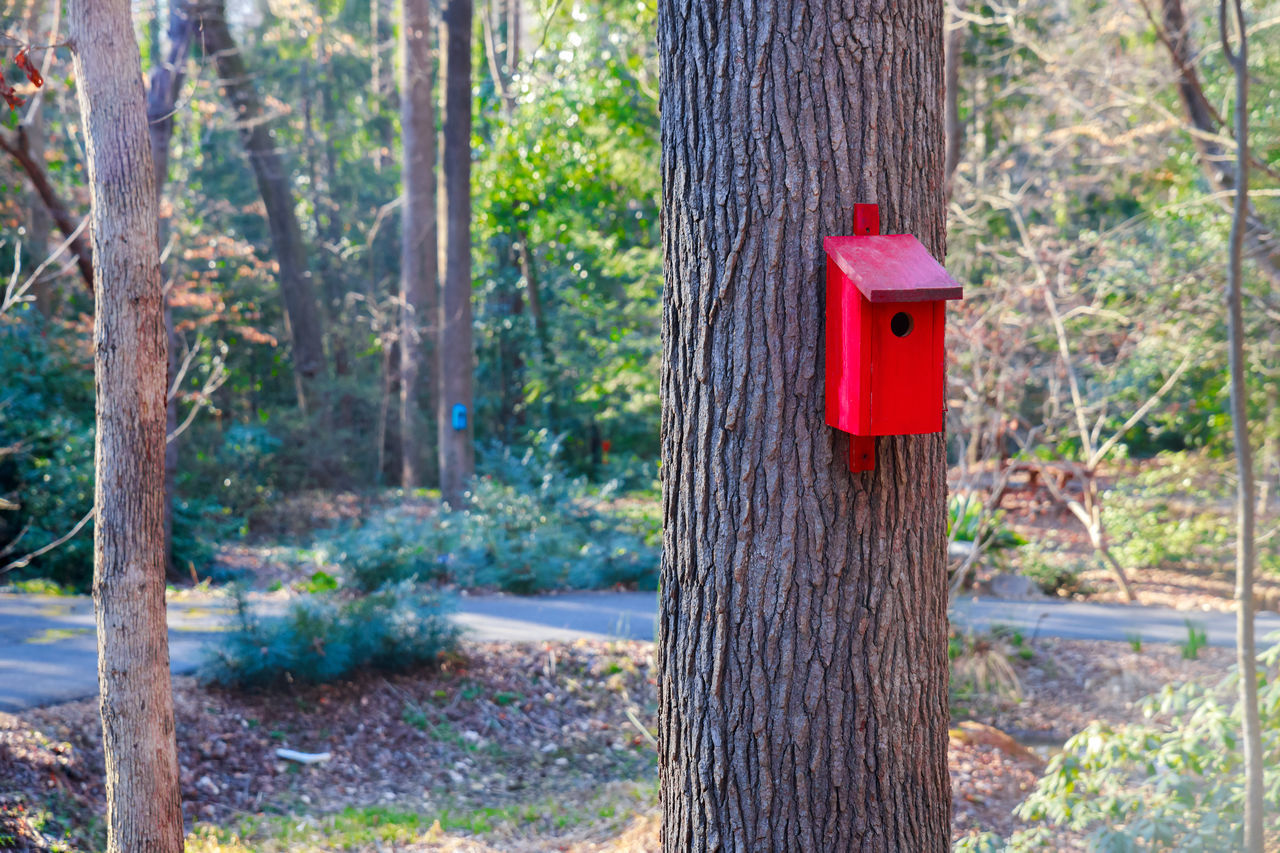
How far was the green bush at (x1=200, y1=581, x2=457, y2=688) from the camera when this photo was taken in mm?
5950

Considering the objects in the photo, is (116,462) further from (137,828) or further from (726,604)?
(726,604)

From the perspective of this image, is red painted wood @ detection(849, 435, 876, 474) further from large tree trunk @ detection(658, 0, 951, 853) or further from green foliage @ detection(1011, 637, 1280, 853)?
green foliage @ detection(1011, 637, 1280, 853)

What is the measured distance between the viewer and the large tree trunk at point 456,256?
1250 cm

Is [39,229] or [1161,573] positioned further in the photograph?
[39,229]

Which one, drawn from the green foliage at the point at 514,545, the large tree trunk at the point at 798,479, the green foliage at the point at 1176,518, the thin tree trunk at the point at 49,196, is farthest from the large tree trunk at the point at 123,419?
the green foliage at the point at 1176,518

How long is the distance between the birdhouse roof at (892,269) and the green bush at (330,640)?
5132mm

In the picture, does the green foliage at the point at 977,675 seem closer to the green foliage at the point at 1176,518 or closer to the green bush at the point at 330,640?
the green bush at the point at 330,640

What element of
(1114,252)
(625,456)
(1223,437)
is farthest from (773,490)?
(625,456)

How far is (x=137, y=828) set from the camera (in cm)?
332

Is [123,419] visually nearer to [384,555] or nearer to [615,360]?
[384,555]

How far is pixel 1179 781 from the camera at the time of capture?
126 inches

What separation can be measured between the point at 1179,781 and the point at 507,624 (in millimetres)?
5646

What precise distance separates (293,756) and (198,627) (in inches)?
91.8

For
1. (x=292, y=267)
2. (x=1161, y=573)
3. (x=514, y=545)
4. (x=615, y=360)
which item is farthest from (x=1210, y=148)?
(x=292, y=267)
